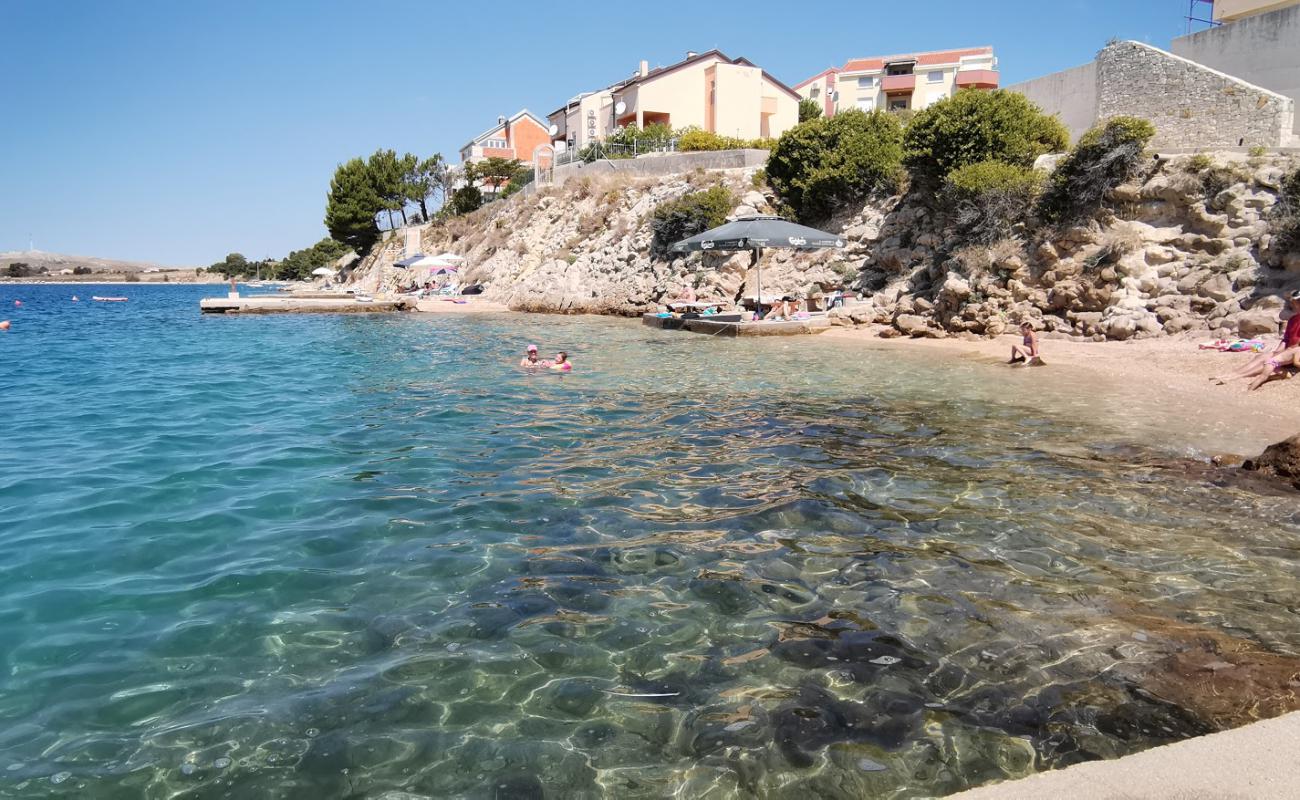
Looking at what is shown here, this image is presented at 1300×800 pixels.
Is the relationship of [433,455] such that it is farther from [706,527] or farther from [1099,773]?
[1099,773]

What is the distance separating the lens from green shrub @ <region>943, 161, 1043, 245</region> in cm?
1966

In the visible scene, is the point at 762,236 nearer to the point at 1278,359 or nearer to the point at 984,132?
the point at 984,132

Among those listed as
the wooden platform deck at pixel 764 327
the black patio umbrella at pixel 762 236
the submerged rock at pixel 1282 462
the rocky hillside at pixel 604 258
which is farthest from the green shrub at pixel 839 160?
the submerged rock at pixel 1282 462

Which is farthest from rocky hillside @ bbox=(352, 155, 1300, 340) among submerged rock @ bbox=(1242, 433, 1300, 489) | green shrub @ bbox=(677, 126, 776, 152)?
submerged rock @ bbox=(1242, 433, 1300, 489)

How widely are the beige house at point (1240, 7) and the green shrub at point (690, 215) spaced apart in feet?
60.5

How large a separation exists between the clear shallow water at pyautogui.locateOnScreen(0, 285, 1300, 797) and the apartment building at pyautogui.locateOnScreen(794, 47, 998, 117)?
51608 mm

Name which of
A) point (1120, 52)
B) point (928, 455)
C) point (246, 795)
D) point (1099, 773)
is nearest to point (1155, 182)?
point (1120, 52)

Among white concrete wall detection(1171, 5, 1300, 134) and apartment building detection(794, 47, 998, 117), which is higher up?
apartment building detection(794, 47, 998, 117)

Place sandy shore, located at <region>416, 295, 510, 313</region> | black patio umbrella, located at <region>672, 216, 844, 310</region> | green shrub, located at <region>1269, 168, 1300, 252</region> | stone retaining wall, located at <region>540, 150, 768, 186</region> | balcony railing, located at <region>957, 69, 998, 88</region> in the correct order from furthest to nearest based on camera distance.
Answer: balcony railing, located at <region>957, 69, 998, 88</region> < stone retaining wall, located at <region>540, 150, 768, 186</region> < sandy shore, located at <region>416, 295, 510, 313</region> < black patio umbrella, located at <region>672, 216, 844, 310</region> < green shrub, located at <region>1269, 168, 1300, 252</region>

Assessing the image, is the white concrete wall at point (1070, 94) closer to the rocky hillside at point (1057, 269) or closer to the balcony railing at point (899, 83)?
the rocky hillside at point (1057, 269)

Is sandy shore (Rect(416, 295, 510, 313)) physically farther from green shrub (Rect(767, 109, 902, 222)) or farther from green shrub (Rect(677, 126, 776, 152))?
green shrub (Rect(767, 109, 902, 222))

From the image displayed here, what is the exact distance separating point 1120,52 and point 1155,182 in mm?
5311

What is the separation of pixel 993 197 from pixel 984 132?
267cm

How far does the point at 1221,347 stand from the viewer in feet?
44.1
